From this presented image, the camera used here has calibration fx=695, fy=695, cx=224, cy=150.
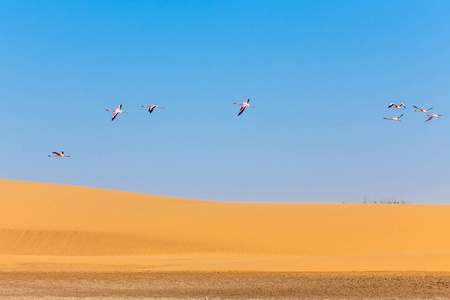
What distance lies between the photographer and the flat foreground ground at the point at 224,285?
16.9 metres

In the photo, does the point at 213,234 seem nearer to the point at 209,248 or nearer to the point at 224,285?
the point at 209,248

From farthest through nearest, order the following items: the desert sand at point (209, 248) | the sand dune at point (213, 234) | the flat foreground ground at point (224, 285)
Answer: the sand dune at point (213, 234) → the desert sand at point (209, 248) → the flat foreground ground at point (224, 285)

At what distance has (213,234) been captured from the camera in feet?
105

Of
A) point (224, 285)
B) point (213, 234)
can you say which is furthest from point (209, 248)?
point (224, 285)

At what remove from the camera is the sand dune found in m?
25.8

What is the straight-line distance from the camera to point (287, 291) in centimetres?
1747

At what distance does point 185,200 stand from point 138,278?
91.9 ft

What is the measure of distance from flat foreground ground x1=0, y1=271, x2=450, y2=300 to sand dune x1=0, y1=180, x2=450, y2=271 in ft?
8.52

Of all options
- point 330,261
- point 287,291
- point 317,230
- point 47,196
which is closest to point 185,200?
point 47,196

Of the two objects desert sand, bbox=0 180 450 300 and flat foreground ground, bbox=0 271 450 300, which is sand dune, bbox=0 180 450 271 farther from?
flat foreground ground, bbox=0 271 450 300

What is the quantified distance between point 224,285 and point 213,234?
1362cm

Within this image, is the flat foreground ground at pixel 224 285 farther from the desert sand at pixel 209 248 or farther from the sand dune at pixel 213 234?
the sand dune at pixel 213 234

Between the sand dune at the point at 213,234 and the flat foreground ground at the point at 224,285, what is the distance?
2597mm

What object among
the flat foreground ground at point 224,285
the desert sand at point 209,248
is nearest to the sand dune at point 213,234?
the desert sand at point 209,248
